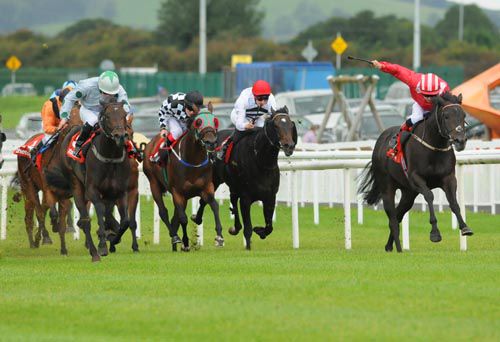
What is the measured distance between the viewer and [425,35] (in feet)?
349

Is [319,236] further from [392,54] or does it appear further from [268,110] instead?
[392,54]

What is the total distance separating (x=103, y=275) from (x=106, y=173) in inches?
109

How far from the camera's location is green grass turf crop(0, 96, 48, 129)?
53197mm

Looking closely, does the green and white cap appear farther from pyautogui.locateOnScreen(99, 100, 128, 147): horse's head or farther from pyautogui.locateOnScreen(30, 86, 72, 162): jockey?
pyautogui.locateOnScreen(30, 86, 72, 162): jockey

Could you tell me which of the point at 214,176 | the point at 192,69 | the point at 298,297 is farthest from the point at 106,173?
the point at 192,69

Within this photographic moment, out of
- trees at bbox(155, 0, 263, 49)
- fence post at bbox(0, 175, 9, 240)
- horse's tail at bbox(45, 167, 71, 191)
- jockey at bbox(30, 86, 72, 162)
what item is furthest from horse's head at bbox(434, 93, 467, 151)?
trees at bbox(155, 0, 263, 49)

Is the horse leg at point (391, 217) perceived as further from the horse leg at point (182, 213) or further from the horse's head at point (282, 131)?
the horse leg at point (182, 213)

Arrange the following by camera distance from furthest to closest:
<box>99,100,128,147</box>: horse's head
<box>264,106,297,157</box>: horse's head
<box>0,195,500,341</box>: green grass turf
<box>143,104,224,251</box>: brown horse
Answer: <box>143,104,224,251</box>: brown horse → <box>264,106,297,157</box>: horse's head → <box>99,100,128,147</box>: horse's head → <box>0,195,500,341</box>: green grass turf

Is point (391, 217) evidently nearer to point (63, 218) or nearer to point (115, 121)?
point (115, 121)

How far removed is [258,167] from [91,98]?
1885 mm

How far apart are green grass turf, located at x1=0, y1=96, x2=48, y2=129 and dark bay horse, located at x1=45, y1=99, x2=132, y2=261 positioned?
36.5 meters

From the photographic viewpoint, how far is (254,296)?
1060 centimetres

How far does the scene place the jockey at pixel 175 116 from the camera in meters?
16.3

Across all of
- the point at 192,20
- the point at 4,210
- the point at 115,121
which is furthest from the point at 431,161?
the point at 192,20
